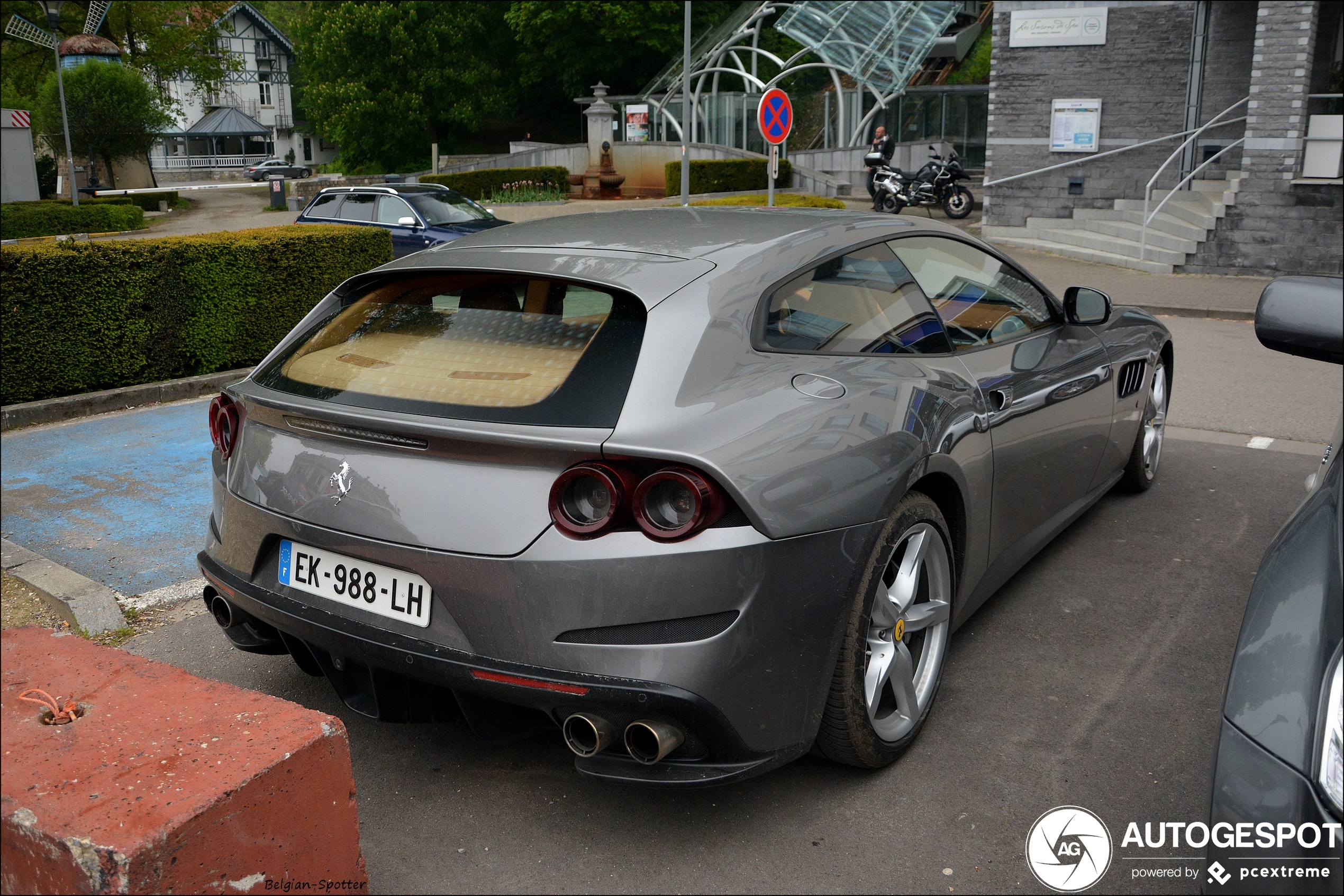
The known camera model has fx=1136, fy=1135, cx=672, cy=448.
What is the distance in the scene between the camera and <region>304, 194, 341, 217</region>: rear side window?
17578mm

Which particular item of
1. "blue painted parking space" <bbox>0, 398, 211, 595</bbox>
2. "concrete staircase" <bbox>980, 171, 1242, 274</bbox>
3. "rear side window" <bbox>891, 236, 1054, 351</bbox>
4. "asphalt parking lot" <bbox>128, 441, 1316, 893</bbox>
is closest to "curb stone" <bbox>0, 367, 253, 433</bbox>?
"blue painted parking space" <bbox>0, 398, 211, 595</bbox>

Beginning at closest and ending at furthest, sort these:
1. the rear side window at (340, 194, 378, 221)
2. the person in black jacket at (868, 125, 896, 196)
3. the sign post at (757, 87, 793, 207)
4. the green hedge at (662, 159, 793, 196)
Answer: the sign post at (757, 87, 793, 207) → the rear side window at (340, 194, 378, 221) → the person in black jacket at (868, 125, 896, 196) → the green hedge at (662, 159, 793, 196)

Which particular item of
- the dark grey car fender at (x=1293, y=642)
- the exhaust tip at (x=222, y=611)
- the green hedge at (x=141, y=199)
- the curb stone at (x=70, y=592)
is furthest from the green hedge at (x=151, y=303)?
the green hedge at (x=141, y=199)

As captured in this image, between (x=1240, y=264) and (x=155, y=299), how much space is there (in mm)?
14452

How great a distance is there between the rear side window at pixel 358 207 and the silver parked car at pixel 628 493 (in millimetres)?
13992

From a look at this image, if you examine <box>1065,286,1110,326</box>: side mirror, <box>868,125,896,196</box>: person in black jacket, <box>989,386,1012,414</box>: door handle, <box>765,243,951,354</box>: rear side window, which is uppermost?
<box>868,125,896,196</box>: person in black jacket

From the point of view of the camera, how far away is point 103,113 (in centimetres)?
4003

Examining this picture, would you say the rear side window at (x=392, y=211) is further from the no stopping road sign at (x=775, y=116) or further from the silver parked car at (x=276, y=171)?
the silver parked car at (x=276, y=171)

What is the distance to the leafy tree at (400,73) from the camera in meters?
47.8

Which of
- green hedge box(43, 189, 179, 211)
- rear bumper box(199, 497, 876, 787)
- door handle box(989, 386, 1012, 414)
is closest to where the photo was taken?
rear bumper box(199, 497, 876, 787)

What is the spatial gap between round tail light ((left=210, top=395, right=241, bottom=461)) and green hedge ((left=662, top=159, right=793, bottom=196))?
27075mm

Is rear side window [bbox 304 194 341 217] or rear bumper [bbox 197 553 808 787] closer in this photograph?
rear bumper [bbox 197 553 808 787]

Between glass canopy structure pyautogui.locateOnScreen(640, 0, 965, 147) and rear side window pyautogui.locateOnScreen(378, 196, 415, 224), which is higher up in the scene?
glass canopy structure pyautogui.locateOnScreen(640, 0, 965, 147)

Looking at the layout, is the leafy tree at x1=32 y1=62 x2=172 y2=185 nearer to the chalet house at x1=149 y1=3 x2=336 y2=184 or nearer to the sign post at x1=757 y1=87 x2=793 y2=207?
the sign post at x1=757 y1=87 x2=793 y2=207
